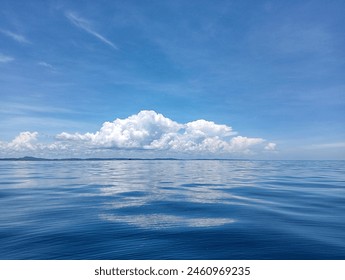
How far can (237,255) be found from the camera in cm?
871

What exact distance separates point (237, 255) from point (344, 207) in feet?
43.5

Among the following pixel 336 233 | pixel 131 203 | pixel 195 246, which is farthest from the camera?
pixel 131 203

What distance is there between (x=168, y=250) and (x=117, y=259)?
195 centimetres

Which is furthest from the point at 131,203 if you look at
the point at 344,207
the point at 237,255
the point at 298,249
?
the point at 344,207

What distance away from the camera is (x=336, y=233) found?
11000mm

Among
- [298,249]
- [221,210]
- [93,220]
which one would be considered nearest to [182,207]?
[221,210]

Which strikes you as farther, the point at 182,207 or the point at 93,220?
the point at 182,207

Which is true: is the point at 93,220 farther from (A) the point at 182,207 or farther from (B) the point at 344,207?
(B) the point at 344,207

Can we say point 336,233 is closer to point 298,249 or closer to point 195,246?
point 298,249

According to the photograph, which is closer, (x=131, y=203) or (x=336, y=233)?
(x=336, y=233)

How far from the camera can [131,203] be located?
18641 mm
